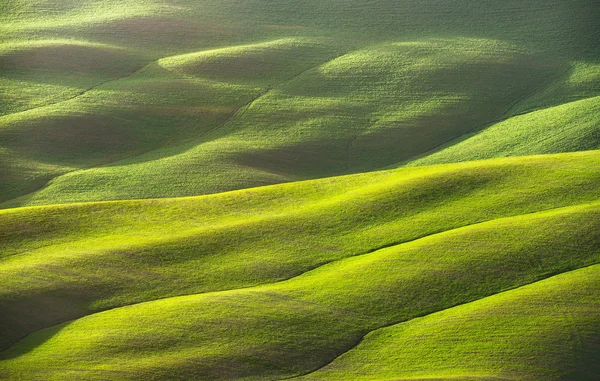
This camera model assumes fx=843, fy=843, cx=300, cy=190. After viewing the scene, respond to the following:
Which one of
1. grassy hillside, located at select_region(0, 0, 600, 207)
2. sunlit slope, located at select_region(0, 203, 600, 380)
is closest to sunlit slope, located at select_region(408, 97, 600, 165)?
grassy hillside, located at select_region(0, 0, 600, 207)

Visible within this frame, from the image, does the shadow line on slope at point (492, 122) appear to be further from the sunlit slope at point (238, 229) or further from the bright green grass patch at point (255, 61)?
the bright green grass patch at point (255, 61)

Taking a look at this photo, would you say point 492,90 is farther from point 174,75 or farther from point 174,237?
point 174,237

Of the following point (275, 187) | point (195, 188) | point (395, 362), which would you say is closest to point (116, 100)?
point (195, 188)

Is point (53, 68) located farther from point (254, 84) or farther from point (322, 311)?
point (322, 311)

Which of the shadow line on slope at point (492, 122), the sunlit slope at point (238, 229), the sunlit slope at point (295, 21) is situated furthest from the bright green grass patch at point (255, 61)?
the sunlit slope at point (238, 229)

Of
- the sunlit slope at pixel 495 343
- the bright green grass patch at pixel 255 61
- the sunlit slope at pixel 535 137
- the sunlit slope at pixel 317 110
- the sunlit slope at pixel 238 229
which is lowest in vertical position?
the sunlit slope at pixel 495 343

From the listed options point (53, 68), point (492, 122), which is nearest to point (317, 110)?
point (492, 122)

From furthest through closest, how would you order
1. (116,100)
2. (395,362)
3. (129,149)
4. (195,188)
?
(116,100)
(129,149)
(195,188)
(395,362)
